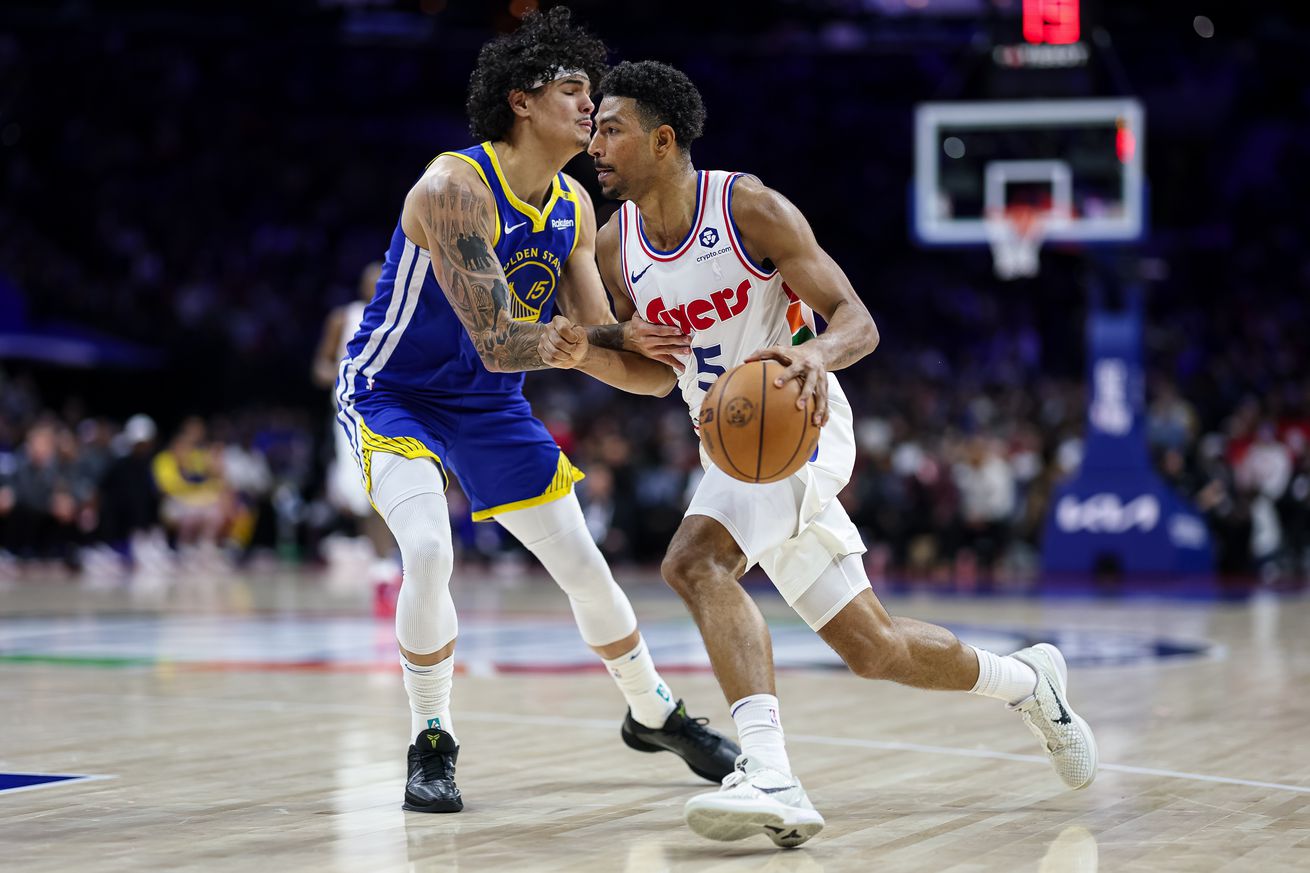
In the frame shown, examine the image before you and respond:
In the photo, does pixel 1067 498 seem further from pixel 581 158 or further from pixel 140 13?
pixel 140 13

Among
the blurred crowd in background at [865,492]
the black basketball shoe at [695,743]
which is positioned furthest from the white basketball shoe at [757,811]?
the blurred crowd in background at [865,492]

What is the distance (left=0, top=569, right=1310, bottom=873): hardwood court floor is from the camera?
12.8 feet

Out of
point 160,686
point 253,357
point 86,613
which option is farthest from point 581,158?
point 160,686

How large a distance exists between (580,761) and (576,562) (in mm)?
780

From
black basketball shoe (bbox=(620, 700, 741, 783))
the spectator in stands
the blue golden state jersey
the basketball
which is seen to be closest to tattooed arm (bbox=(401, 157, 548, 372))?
the blue golden state jersey

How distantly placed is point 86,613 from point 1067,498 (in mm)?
9221

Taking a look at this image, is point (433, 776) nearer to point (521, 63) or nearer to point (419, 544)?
point (419, 544)

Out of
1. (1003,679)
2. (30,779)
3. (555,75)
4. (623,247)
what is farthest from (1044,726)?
(30,779)

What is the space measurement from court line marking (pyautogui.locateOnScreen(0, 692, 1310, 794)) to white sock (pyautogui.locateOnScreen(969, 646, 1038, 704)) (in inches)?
25.4

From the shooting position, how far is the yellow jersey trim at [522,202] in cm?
479

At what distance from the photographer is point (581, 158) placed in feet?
76.6

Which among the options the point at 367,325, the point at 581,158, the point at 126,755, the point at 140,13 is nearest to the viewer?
the point at 367,325

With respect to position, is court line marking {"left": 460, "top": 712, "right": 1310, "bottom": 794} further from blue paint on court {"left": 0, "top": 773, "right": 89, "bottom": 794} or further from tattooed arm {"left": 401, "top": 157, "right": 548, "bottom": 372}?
tattooed arm {"left": 401, "top": 157, "right": 548, "bottom": 372}

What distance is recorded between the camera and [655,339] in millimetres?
4484
